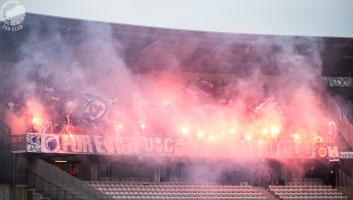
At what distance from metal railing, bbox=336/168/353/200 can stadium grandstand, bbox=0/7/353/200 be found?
0.05 metres

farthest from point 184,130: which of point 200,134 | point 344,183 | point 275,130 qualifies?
point 344,183

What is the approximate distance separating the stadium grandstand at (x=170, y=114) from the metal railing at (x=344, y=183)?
0.05 meters

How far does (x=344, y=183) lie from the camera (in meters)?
25.3

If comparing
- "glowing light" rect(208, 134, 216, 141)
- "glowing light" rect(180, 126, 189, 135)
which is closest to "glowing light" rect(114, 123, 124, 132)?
"glowing light" rect(180, 126, 189, 135)

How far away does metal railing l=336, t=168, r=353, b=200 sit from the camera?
2506 centimetres

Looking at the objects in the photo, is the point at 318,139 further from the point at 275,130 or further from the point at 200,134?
the point at 200,134

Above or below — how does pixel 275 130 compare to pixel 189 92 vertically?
below

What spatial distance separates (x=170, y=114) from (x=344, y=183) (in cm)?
744

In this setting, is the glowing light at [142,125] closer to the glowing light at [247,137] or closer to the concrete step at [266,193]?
the glowing light at [247,137]

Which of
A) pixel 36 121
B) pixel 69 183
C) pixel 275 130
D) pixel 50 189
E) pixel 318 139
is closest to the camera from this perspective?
pixel 69 183

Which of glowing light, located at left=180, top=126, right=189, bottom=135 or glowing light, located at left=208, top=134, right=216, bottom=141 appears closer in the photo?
glowing light, located at left=208, top=134, right=216, bottom=141

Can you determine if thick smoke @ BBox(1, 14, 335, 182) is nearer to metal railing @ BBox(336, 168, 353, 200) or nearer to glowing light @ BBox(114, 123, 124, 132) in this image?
glowing light @ BBox(114, 123, 124, 132)

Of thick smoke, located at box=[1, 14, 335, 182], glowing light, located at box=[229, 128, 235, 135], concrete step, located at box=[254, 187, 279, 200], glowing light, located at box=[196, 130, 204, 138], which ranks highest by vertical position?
thick smoke, located at box=[1, 14, 335, 182]

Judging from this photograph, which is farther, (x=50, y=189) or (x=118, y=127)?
(x=118, y=127)
